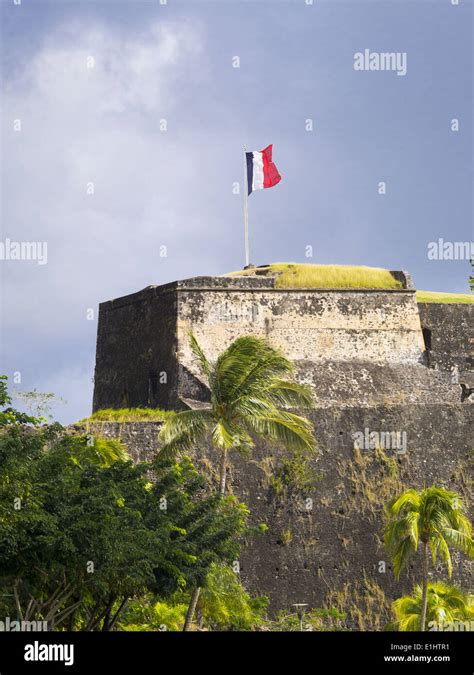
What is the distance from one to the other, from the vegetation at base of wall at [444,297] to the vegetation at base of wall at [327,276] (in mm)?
1572

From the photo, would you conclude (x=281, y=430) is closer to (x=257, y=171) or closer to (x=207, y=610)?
(x=207, y=610)

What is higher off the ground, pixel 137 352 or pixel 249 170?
pixel 249 170

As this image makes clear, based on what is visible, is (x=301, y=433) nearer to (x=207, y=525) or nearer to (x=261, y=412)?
(x=261, y=412)

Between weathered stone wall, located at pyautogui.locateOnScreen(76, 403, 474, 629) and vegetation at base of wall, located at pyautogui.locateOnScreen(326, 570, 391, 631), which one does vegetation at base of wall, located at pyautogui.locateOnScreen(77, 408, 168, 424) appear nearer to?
weathered stone wall, located at pyautogui.locateOnScreen(76, 403, 474, 629)

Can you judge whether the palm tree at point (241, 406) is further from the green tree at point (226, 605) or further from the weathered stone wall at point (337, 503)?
the weathered stone wall at point (337, 503)

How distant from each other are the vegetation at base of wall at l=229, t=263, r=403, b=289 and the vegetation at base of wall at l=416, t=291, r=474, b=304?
157 centimetres

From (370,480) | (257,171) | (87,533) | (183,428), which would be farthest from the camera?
(257,171)

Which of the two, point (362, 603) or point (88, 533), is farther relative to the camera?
point (362, 603)

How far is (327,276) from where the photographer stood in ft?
108

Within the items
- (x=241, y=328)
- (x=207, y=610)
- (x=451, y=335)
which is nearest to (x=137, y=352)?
(x=241, y=328)

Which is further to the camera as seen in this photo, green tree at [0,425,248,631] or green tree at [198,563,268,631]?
green tree at [198,563,268,631]

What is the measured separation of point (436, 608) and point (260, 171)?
43.0ft

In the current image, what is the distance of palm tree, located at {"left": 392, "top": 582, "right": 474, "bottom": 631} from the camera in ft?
79.9

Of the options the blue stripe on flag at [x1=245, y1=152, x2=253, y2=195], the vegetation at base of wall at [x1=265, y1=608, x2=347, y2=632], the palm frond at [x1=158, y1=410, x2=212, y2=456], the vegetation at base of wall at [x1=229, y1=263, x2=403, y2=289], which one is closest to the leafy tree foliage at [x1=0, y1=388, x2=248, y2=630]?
the palm frond at [x1=158, y1=410, x2=212, y2=456]
